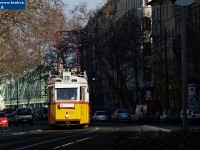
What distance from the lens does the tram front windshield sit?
140 ft

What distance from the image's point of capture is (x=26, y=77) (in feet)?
353

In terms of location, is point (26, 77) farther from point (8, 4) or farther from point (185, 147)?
point (185, 147)

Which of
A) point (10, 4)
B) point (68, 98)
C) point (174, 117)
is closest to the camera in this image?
point (10, 4)

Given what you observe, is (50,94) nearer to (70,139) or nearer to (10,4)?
(70,139)

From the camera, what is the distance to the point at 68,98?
4288cm

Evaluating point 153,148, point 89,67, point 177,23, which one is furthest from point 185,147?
point 89,67

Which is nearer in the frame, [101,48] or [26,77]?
[101,48]

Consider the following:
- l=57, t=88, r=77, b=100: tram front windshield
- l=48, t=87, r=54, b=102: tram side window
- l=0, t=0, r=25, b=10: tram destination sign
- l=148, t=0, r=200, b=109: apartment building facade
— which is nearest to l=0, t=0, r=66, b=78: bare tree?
l=48, t=87, r=54, b=102: tram side window

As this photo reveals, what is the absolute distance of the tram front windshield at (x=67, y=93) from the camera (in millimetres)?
42594

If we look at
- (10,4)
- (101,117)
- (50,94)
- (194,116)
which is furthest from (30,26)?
(101,117)

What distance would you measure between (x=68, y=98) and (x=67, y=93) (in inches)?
14.3

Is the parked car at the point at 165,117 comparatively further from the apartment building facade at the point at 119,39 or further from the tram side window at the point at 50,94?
the tram side window at the point at 50,94

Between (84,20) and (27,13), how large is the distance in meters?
28.5

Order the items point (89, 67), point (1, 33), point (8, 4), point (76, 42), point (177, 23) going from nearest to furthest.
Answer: point (8, 4)
point (1, 33)
point (76, 42)
point (177, 23)
point (89, 67)
